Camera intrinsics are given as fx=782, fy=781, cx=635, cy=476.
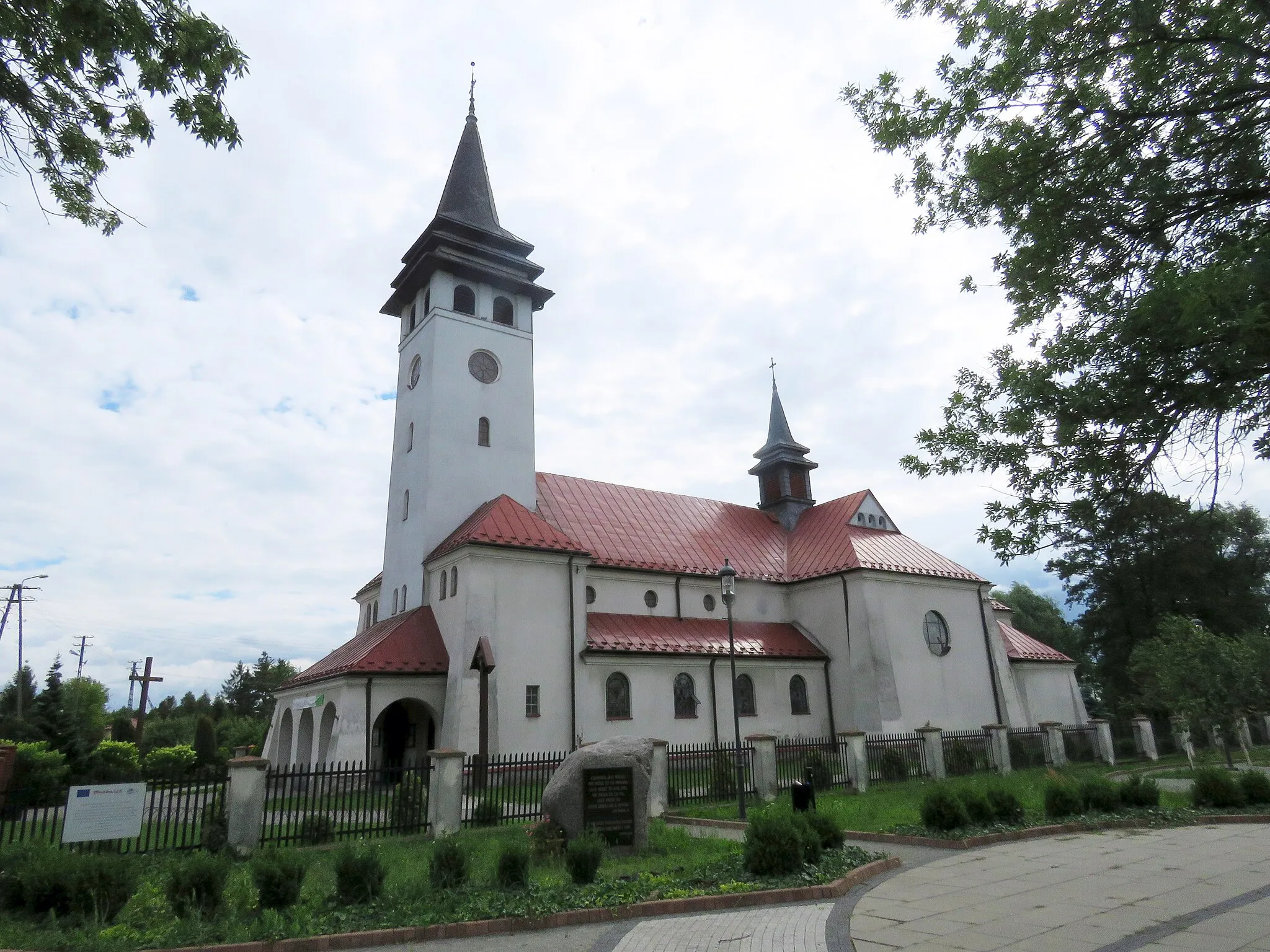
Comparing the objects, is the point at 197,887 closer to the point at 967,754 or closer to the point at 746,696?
the point at 746,696

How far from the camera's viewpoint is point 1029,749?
87.2 ft

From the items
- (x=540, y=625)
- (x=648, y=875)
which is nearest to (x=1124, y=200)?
(x=648, y=875)

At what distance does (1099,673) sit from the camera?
42344mm

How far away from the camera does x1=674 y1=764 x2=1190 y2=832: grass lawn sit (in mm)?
14016

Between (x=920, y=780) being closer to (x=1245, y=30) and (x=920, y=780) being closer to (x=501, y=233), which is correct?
(x=1245, y=30)

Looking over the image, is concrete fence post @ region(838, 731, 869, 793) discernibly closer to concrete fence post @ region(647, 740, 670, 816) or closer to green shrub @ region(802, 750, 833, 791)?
green shrub @ region(802, 750, 833, 791)

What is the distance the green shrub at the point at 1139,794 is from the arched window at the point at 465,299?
2345cm

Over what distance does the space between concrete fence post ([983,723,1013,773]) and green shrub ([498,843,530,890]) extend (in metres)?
20.8

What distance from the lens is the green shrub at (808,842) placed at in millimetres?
9773

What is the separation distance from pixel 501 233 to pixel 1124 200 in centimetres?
2509

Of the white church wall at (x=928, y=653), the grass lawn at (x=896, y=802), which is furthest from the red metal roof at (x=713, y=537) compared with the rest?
the grass lawn at (x=896, y=802)

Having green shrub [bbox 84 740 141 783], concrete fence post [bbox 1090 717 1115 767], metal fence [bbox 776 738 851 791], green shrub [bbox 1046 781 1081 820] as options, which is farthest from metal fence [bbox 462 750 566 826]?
concrete fence post [bbox 1090 717 1115 767]

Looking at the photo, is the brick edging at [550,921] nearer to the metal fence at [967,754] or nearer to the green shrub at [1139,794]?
the green shrub at [1139,794]

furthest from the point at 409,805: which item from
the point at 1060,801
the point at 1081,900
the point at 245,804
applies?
the point at 1060,801
